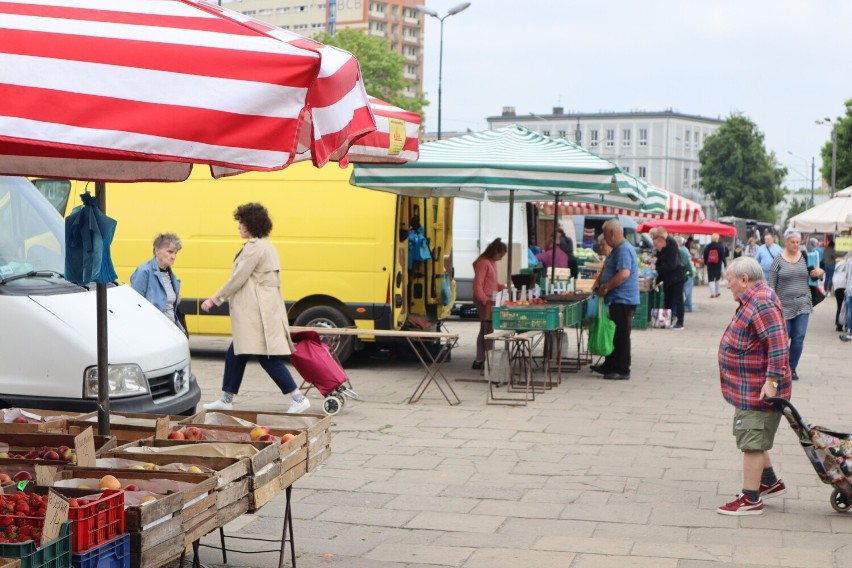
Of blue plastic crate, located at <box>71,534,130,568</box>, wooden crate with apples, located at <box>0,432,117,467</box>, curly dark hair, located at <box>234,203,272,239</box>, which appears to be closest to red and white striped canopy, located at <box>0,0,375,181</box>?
blue plastic crate, located at <box>71,534,130,568</box>

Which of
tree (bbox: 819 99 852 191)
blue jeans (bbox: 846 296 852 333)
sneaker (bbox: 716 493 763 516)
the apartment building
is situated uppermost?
the apartment building

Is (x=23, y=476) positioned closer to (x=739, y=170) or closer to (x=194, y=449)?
(x=194, y=449)

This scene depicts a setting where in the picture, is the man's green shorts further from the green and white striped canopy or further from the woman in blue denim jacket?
the green and white striped canopy

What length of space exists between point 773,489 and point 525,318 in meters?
5.03

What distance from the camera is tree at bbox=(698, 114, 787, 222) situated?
83.8 metres

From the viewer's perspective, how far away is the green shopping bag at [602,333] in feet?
44.7

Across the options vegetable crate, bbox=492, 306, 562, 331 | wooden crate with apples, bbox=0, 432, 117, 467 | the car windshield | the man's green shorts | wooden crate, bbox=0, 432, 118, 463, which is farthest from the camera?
vegetable crate, bbox=492, 306, 562, 331

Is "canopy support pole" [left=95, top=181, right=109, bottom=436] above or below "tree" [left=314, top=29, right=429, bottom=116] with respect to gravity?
below

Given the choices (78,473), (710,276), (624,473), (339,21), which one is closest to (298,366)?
(624,473)

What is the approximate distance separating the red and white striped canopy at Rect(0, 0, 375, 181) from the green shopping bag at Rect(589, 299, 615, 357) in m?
10.1

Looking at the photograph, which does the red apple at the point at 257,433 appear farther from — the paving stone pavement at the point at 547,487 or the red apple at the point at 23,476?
the red apple at the point at 23,476

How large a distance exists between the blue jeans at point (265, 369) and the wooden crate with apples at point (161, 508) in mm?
5677

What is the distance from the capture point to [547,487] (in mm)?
7961

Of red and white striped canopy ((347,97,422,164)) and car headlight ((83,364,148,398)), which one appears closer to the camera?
red and white striped canopy ((347,97,422,164))
